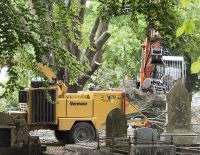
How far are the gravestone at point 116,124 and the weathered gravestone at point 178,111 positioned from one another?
2.26 metres

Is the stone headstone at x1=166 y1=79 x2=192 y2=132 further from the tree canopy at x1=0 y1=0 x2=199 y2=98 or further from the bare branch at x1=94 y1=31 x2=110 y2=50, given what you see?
the bare branch at x1=94 y1=31 x2=110 y2=50

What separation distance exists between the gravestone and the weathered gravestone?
7.41 ft

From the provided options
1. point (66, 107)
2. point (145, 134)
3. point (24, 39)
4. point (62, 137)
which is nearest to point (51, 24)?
point (24, 39)

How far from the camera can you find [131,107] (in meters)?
20.1

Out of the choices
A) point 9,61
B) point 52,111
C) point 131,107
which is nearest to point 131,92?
point 131,107

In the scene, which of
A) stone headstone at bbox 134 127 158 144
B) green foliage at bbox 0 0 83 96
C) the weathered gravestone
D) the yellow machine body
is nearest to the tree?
green foliage at bbox 0 0 83 96

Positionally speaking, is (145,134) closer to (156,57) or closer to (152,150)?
(152,150)

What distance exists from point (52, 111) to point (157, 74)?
1066cm

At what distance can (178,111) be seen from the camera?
1647 cm

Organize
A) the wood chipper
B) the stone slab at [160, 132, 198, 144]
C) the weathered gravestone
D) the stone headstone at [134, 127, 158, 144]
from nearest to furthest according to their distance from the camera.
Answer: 1. the stone headstone at [134, 127, 158, 144]
2. the stone slab at [160, 132, 198, 144]
3. the weathered gravestone
4. the wood chipper

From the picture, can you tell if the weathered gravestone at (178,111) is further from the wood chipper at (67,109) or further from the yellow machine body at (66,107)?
the wood chipper at (67,109)

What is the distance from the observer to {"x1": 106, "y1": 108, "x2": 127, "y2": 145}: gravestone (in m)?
14.6

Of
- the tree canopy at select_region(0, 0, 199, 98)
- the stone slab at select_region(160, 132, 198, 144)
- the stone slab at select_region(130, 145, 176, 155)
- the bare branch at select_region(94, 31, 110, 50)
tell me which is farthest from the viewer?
the bare branch at select_region(94, 31, 110, 50)

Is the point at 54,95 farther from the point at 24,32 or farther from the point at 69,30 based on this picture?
the point at 24,32
